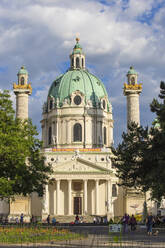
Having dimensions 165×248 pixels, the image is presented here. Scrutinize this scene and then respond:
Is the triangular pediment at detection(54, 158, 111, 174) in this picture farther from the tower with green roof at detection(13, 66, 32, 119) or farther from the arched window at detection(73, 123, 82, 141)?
the tower with green roof at detection(13, 66, 32, 119)

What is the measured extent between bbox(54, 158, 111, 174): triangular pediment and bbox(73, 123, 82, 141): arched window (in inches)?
364

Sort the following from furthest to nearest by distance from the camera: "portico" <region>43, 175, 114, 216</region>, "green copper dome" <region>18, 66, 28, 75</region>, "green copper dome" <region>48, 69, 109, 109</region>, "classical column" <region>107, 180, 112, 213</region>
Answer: "green copper dome" <region>48, 69, 109, 109</region> → "green copper dome" <region>18, 66, 28, 75</region> → "portico" <region>43, 175, 114, 216</region> → "classical column" <region>107, 180, 112, 213</region>

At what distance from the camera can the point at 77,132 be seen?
91.4 m

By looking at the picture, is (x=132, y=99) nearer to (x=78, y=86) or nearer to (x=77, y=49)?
(x=78, y=86)

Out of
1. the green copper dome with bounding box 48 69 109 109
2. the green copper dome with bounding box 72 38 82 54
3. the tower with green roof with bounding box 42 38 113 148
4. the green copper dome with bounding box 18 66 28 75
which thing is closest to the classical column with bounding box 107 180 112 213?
the tower with green roof with bounding box 42 38 113 148

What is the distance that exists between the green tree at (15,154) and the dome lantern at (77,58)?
57.4m

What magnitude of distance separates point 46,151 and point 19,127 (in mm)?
45328

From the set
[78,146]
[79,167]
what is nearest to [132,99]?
[78,146]

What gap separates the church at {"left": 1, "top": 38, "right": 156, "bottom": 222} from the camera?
268ft

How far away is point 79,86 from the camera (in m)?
94.8

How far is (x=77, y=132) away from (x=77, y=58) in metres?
18.7

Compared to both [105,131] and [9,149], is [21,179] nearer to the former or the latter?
[9,149]

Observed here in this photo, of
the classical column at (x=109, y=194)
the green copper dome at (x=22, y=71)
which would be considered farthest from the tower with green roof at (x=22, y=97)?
the classical column at (x=109, y=194)

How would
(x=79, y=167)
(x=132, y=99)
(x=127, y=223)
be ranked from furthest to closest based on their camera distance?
(x=132, y=99) < (x=79, y=167) < (x=127, y=223)
